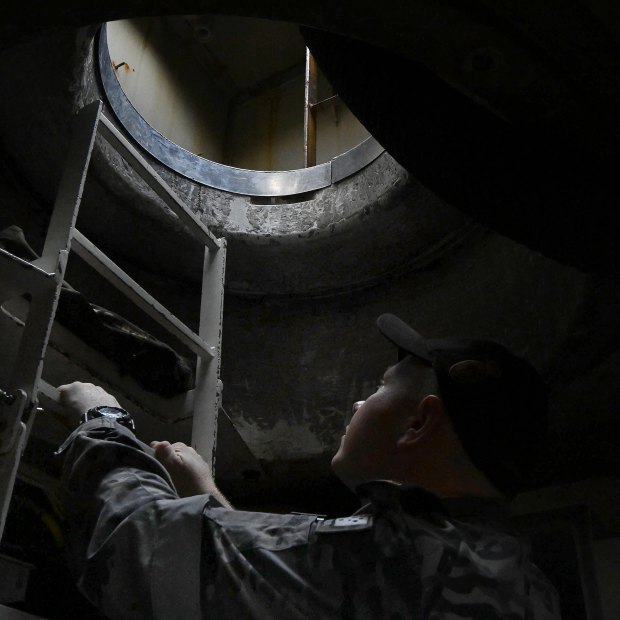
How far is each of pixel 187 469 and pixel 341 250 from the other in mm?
2019

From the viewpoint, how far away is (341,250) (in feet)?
11.0

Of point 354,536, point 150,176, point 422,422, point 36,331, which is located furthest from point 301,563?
point 150,176

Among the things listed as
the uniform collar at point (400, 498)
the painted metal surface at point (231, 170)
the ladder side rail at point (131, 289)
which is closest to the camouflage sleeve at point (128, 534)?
the uniform collar at point (400, 498)

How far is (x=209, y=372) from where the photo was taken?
6.88 ft

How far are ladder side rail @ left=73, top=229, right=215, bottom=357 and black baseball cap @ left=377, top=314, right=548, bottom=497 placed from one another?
2.88ft

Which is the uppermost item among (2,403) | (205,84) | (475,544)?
(205,84)

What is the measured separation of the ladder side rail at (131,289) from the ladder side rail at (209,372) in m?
0.05

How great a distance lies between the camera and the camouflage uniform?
3.34ft

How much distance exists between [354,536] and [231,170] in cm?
285

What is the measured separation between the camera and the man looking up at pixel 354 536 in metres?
1.03

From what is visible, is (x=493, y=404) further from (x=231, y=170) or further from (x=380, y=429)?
(x=231, y=170)

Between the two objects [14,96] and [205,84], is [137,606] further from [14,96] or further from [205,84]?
[205,84]

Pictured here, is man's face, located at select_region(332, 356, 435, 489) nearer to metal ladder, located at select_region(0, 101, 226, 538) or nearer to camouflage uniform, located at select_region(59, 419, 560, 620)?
camouflage uniform, located at select_region(59, 419, 560, 620)

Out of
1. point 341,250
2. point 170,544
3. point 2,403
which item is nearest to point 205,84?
point 341,250
